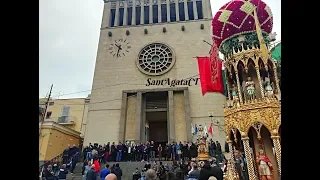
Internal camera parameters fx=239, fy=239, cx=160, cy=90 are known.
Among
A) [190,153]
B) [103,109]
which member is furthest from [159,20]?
[190,153]

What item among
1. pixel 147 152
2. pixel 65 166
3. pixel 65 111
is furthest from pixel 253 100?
pixel 65 111

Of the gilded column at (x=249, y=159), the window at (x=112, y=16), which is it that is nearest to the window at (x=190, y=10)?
the window at (x=112, y=16)

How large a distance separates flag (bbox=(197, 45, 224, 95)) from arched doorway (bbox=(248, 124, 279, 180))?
355 centimetres

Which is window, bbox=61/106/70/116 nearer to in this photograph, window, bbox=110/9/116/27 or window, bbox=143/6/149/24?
window, bbox=110/9/116/27

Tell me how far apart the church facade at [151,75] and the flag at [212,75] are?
286 inches

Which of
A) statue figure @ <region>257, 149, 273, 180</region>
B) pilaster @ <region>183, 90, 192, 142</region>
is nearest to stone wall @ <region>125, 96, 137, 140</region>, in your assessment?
pilaster @ <region>183, 90, 192, 142</region>

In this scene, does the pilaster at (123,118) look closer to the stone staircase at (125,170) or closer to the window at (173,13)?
the stone staircase at (125,170)

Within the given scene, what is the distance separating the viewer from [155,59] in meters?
25.1

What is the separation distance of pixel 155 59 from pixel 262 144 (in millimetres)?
17466

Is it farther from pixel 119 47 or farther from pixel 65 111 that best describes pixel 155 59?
pixel 65 111

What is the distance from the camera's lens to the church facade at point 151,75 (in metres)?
21.7

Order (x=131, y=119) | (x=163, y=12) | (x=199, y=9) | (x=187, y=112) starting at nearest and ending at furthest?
1. (x=187, y=112)
2. (x=131, y=119)
3. (x=199, y=9)
4. (x=163, y=12)
